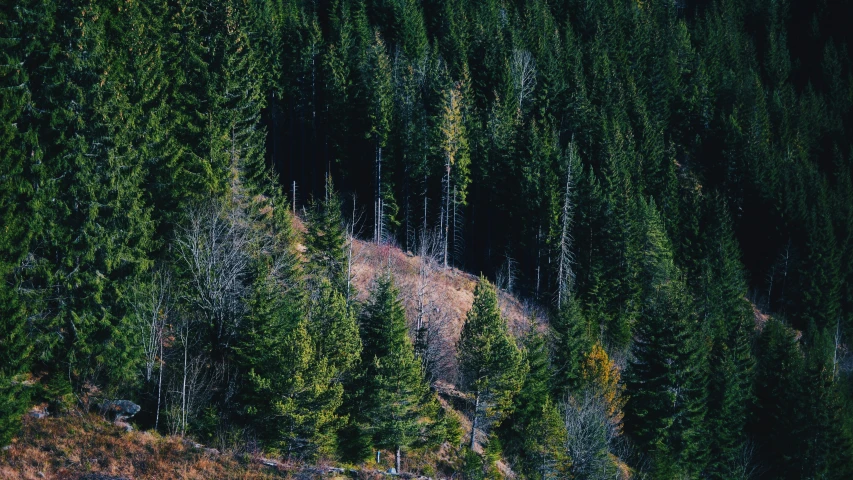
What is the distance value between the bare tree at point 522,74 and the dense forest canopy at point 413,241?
0.35 metres

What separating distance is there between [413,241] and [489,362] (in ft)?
77.6

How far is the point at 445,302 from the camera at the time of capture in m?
51.0

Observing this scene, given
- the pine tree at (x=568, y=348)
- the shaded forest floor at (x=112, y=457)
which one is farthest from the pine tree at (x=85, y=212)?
the pine tree at (x=568, y=348)

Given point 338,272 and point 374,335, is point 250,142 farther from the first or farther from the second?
point 374,335

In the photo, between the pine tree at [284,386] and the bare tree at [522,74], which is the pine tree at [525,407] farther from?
the bare tree at [522,74]

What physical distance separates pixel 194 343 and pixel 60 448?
686cm

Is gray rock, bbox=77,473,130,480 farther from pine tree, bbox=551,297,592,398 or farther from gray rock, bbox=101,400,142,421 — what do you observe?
pine tree, bbox=551,297,592,398

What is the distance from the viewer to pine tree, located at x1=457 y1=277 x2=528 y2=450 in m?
37.3

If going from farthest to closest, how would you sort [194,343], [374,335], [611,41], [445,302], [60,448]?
1. [611,41]
2. [445,302]
3. [374,335]
4. [194,343]
5. [60,448]

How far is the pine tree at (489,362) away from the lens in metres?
37.3

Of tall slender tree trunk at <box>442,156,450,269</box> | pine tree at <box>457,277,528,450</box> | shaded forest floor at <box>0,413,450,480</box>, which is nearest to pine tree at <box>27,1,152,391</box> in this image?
shaded forest floor at <box>0,413,450,480</box>

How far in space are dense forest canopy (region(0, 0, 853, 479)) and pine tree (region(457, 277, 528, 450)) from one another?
0.59ft

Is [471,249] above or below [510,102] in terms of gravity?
below

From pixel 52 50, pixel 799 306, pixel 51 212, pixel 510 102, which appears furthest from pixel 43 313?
pixel 799 306
